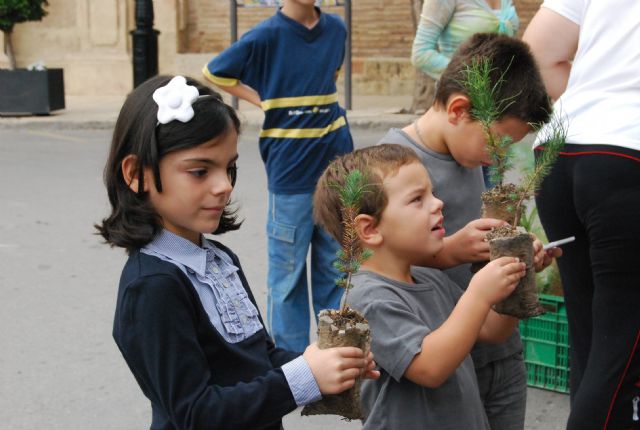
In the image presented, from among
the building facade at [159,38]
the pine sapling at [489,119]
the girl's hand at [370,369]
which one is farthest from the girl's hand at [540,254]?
the building facade at [159,38]

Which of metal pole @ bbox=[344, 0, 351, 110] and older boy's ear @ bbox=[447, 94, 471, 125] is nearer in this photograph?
older boy's ear @ bbox=[447, 94, 471, 125]

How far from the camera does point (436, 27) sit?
16.7 feet

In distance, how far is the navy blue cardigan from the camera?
2.20 m

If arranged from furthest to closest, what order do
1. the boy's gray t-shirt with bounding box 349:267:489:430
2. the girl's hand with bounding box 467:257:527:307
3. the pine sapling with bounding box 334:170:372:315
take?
the boy's gray t-shirt with bounding box 349:267:489:430 → the girl's hand with bounding box 467:257:527:307 → the pine sapling with bounding box 334:170:372:315

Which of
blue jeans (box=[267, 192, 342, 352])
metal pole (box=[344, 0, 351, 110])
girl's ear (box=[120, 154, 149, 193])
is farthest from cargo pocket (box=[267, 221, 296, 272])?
metal pole (box=[344, 0, 351, 110])

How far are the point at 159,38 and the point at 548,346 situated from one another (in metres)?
14.5

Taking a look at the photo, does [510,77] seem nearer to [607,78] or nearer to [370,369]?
[607,78]

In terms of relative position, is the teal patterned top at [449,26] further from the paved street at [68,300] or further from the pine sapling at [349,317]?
the pine sapling at [349,317]

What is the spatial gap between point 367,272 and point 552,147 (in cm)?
56

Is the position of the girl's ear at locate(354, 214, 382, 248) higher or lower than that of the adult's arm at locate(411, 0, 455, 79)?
lower

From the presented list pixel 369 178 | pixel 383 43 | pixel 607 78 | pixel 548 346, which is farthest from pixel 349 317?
pixel 383 43

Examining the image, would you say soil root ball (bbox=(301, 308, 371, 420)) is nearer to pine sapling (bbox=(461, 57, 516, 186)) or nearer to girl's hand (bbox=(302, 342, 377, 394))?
girl's hand (bbox=(302, 342, 377, 394))

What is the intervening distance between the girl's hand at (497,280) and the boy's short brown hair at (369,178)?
327 mm

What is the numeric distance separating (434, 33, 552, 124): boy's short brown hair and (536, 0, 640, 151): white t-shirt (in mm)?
135
